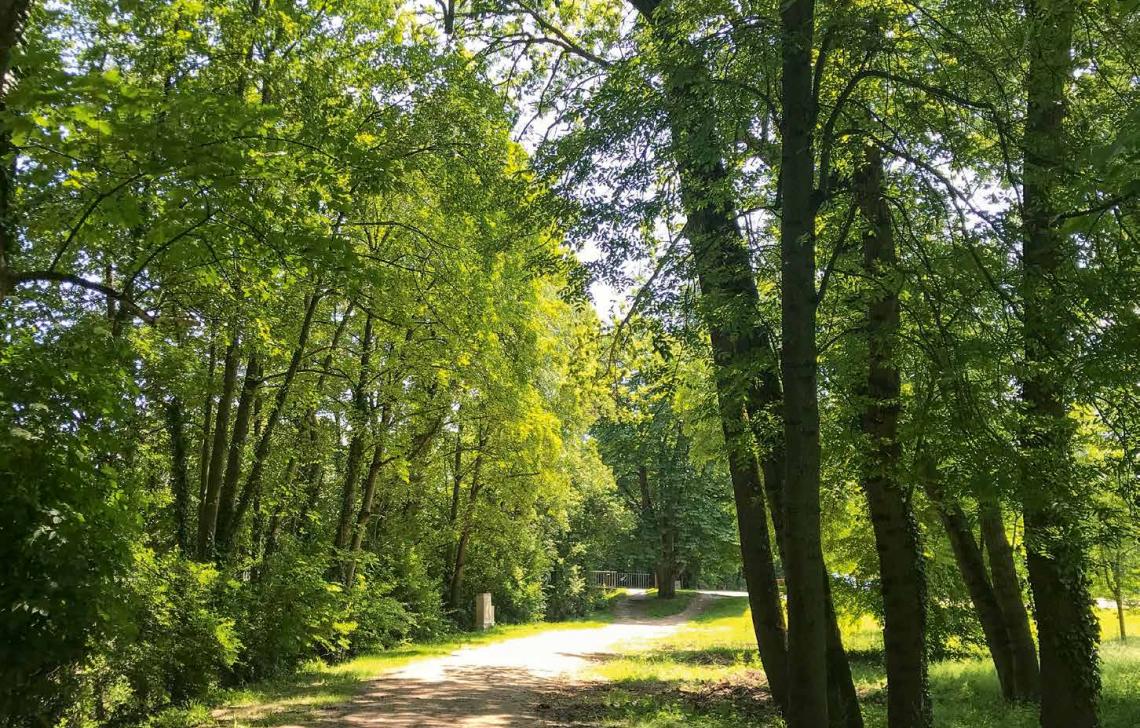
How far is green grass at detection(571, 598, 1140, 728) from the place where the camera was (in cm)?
986

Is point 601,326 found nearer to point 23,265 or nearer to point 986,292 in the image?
point 986,292

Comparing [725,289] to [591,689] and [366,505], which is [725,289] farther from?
[366,505]

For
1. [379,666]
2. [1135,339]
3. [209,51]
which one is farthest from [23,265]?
[1135,339]

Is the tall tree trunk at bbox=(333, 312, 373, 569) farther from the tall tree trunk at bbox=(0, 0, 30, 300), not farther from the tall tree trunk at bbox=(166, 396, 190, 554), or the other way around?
the tall tree trunk at bbox=(0, 0, 30, 300)

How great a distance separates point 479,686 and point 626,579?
40957 mm

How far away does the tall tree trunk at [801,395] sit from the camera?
18.1 ft

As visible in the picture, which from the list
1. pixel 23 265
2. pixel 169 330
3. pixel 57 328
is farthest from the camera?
pixel 169 330

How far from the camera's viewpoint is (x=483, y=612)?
2553 centimetres

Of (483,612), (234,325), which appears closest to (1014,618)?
(234,325)

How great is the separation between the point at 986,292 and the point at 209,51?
33.0ft

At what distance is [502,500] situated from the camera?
25.3 m

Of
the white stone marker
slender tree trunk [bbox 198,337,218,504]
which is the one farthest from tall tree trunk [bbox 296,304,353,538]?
the white stone marker

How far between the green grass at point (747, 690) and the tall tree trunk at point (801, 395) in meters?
4.04

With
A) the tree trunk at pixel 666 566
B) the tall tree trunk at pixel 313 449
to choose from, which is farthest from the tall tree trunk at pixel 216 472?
the tree trunk at pixel 666 566
